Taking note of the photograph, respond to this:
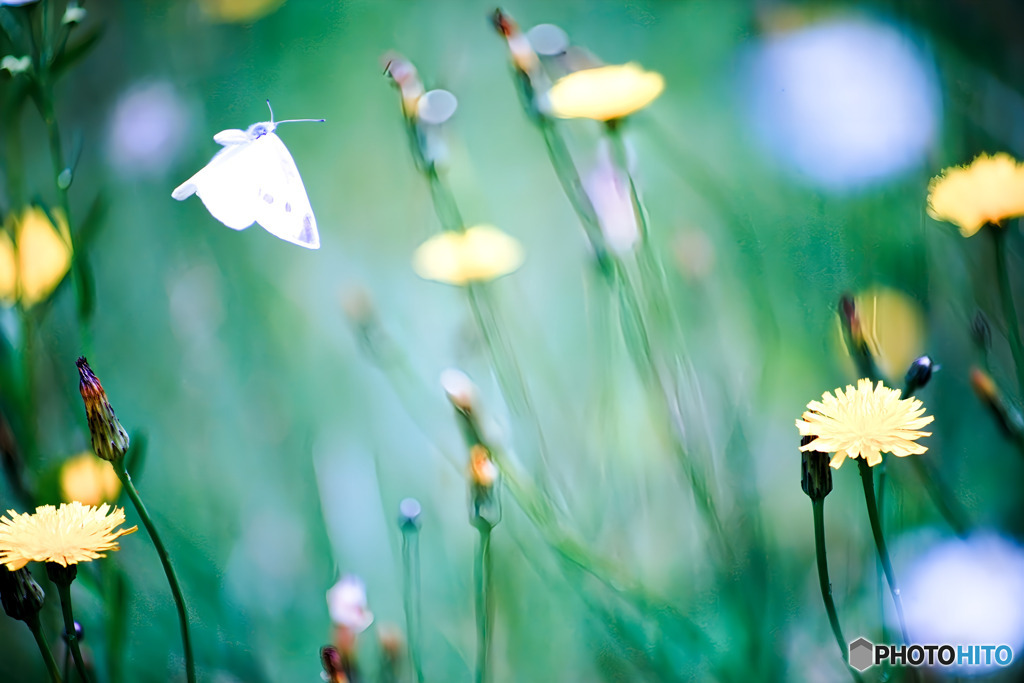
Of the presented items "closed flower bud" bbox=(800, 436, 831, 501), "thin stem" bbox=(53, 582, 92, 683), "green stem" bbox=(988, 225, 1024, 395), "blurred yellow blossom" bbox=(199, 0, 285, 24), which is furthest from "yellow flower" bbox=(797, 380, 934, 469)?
"blurred yellow blossom" bbox=(199, 0, 285, 24)

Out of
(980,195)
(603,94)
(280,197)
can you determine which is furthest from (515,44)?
(980,195)

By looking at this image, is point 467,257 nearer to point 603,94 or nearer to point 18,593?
point 603,94

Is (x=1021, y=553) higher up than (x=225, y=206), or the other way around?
(x=225, y=206)

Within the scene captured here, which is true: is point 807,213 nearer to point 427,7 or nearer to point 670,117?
point 670,117

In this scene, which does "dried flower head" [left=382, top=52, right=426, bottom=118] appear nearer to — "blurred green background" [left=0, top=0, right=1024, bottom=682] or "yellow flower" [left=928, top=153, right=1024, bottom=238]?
"blurred green background" [left=0, top=0, right=1024, bottom=682]

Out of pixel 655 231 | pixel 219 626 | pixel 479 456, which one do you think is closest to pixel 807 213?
pixel 655 231

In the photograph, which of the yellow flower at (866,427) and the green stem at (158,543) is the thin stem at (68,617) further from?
the yellow flower at (866,427)
